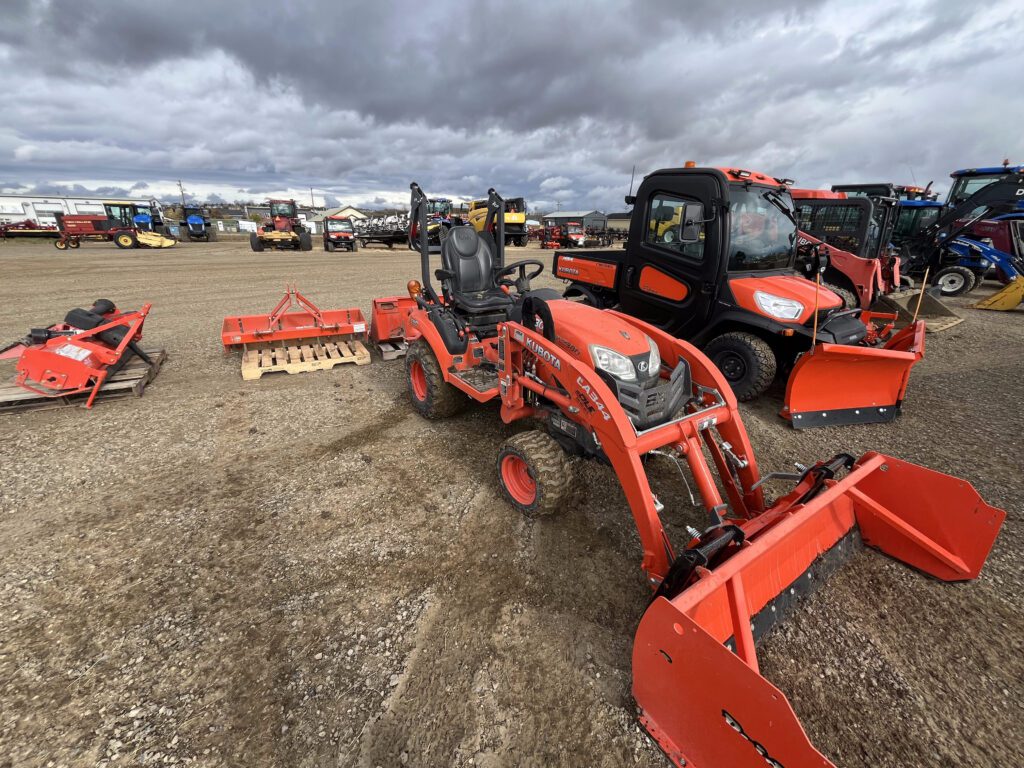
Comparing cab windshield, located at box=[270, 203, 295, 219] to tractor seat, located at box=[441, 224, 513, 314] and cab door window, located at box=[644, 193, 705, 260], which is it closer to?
tractor seat, located at box=[441, 224, 513, 314]

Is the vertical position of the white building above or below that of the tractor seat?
above

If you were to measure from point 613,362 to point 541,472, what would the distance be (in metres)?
0.83

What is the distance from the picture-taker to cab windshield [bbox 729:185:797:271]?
484 centimetres

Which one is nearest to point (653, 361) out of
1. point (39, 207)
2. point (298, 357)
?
point (298, 357)

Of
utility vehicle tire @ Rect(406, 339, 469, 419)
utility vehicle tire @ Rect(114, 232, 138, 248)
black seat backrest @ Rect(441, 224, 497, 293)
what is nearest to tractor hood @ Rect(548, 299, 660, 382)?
utility vehicle tire @ Rect(406, 339, 469, 419)

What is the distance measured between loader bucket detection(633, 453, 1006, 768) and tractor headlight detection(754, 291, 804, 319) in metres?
2.32

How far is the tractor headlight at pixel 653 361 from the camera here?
294cm

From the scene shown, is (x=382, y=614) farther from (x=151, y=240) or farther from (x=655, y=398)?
(x=151, y=240)

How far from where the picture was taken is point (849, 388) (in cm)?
430

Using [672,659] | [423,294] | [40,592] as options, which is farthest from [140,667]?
[423,294]

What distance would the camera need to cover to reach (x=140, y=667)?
80.1 inches

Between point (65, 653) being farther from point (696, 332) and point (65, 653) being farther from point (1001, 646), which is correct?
point (696, 332)

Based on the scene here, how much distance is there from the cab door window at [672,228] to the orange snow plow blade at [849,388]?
1.66m

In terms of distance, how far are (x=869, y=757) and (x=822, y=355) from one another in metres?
3.11
